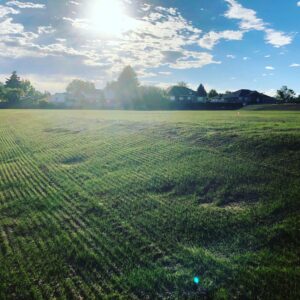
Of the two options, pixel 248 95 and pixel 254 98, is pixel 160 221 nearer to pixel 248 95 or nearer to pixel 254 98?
pixel 254 98

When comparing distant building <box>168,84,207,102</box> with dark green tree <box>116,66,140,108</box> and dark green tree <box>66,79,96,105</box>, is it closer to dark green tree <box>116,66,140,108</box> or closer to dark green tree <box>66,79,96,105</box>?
dark green tree <box>116,66,140,108</box>

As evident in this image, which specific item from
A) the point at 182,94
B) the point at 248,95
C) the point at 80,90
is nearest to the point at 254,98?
the point at 248,95

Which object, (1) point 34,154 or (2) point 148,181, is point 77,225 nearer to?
(2) point 148,181

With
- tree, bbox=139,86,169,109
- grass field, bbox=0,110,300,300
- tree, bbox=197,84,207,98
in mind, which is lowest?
grass field, bbox=0,110,300,300

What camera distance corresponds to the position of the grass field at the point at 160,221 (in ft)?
37.2

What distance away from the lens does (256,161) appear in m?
21.7

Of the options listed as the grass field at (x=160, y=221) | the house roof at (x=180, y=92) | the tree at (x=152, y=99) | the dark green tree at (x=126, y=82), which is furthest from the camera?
the dark green tree at (x=126, y=82)

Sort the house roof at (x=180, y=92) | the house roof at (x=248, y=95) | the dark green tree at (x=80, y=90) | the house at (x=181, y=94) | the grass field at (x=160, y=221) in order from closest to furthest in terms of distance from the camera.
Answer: the grass field at (x=160, y=221)
the house roof at (x=248, y=95)
the house at (x=181, y=94)
the house roof at (x=180, y=92)
the dark green tree at (x=80, y=90)

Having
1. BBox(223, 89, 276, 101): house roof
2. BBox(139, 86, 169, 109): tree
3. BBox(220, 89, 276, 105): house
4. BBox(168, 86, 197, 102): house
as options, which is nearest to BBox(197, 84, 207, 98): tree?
BBox(168, 86, 197, 102): house

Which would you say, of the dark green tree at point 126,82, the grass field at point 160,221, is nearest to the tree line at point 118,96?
the dark green tree at point 126,82

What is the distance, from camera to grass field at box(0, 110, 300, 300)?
11352mm

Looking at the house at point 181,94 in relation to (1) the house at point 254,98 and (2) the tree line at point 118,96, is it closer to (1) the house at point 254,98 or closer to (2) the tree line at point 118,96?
(2) the tree line at point 118,96

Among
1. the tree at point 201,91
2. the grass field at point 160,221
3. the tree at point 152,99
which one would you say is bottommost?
the grass field at point 160,221

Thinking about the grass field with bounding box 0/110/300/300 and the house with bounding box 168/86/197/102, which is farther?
the house with bounding box 168/86/197/102
